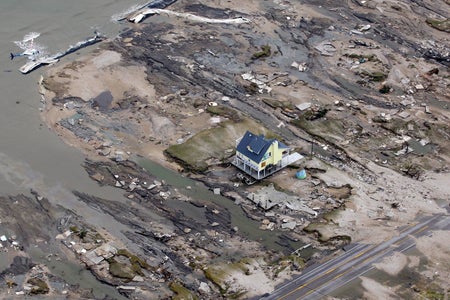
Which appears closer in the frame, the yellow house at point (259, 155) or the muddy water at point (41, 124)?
the muddy water at point (41, 124)

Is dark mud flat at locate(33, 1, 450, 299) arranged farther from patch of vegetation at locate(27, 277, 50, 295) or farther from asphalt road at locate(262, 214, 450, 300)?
patch of vegetation at locate(27, 277, 50, 295)

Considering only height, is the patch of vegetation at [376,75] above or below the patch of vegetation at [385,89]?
above

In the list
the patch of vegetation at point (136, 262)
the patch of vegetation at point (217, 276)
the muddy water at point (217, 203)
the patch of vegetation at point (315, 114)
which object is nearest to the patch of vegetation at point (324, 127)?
the patch of vegetation at point (315, 114)

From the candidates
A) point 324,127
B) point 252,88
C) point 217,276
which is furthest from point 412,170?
point 217,276

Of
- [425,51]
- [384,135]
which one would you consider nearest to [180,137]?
[384,135]

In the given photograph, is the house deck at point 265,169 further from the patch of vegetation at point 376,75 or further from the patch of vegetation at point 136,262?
the patch of vegetation at point 376,75

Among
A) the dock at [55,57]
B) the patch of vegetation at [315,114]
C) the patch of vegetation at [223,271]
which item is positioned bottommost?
the patch of vegetation at [223,271]

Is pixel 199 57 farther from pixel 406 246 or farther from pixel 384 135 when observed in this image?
pixel 406 246
